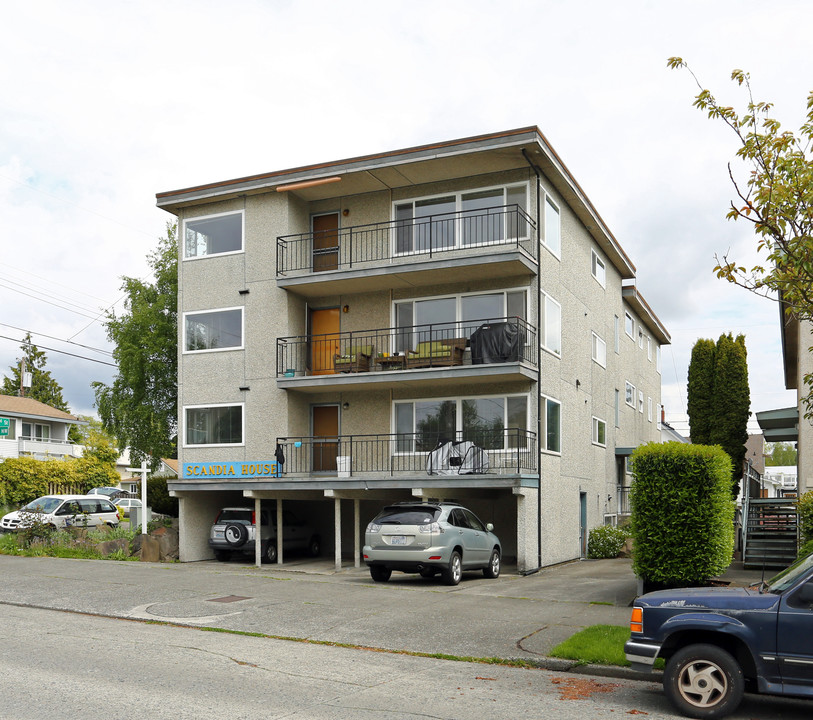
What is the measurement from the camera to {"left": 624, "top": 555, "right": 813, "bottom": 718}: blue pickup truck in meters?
7.02

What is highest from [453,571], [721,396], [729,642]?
[721,396]

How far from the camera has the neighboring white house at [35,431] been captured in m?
51.6

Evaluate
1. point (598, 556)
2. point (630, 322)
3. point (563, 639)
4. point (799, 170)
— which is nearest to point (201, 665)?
point (563, 639)

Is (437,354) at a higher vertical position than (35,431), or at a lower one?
higher

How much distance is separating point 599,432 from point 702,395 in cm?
396

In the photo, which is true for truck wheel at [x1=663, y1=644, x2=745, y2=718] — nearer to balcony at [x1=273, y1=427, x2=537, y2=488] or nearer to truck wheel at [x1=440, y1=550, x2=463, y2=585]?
truck wheel at [x1=440, y1=550, x2=463, y2=585]

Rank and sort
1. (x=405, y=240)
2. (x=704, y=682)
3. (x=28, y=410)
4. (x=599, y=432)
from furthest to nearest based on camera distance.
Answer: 1. (x=28, y=410)
2. (x=599, y=432)
3. (x=405, y=240)
4. (x=704, y=682)

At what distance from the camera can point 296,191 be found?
76.4ft

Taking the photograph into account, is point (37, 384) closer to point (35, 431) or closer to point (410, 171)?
point (35, 431)

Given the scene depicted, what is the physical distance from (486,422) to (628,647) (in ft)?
45.3

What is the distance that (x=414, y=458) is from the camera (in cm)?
2195

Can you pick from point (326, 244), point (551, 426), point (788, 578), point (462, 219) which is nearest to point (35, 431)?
point (326, 244)

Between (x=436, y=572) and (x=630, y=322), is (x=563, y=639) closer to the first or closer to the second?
(x=436, y=572)

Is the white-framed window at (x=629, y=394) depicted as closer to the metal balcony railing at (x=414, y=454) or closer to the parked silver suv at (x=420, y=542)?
the metal balcony railing at (x=414, y=454)
